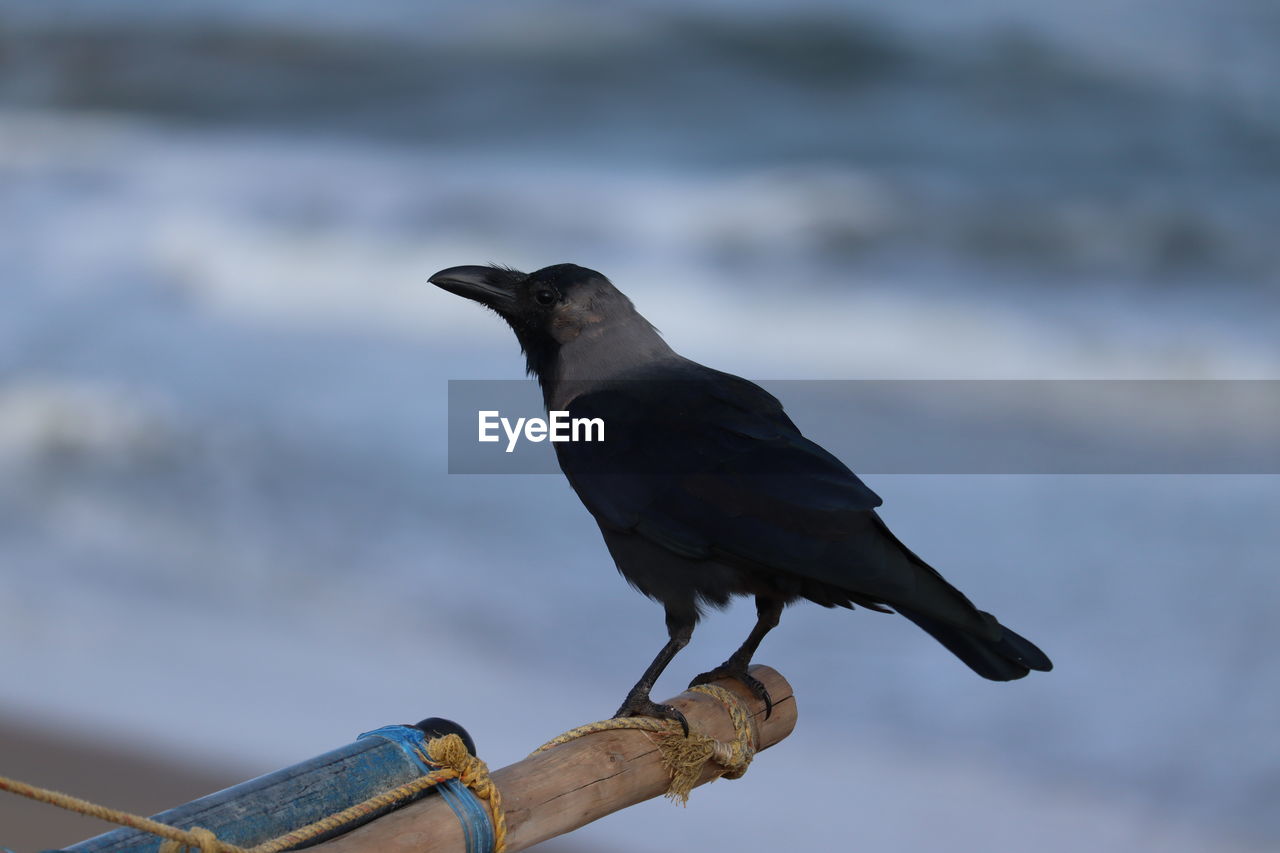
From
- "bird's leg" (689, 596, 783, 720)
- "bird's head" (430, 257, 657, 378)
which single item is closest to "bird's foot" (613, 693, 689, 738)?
"bird's leg" (689, 596, 783, 720)

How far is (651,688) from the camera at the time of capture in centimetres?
181

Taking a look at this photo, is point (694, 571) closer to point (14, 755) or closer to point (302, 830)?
point (302, 830)

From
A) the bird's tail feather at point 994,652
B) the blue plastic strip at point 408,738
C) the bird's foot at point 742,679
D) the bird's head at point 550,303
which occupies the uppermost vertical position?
the bird's head at point 550,303

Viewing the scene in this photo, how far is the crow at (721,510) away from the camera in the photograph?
5.66 ft

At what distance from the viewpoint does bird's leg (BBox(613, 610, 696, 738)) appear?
179cm

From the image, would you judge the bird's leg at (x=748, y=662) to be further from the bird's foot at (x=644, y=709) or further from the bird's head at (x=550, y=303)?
the bird's head at (x=550, y=303)

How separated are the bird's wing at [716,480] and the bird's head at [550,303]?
14 centimetres

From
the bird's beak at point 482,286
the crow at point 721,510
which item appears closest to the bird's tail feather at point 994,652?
the crow at point 721,510

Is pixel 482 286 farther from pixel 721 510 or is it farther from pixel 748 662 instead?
pixel 748 662

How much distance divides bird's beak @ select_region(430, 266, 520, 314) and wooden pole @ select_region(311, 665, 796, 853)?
2.32ft

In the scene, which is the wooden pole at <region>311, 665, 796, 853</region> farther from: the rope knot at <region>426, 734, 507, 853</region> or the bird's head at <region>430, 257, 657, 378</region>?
the bird's head at <region>430, 257, 657, 378</region>

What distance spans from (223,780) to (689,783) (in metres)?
2.62

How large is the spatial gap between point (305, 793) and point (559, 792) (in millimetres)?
333

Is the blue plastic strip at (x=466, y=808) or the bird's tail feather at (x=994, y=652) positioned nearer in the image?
the blue plastic strip at (x=466, y=808)
